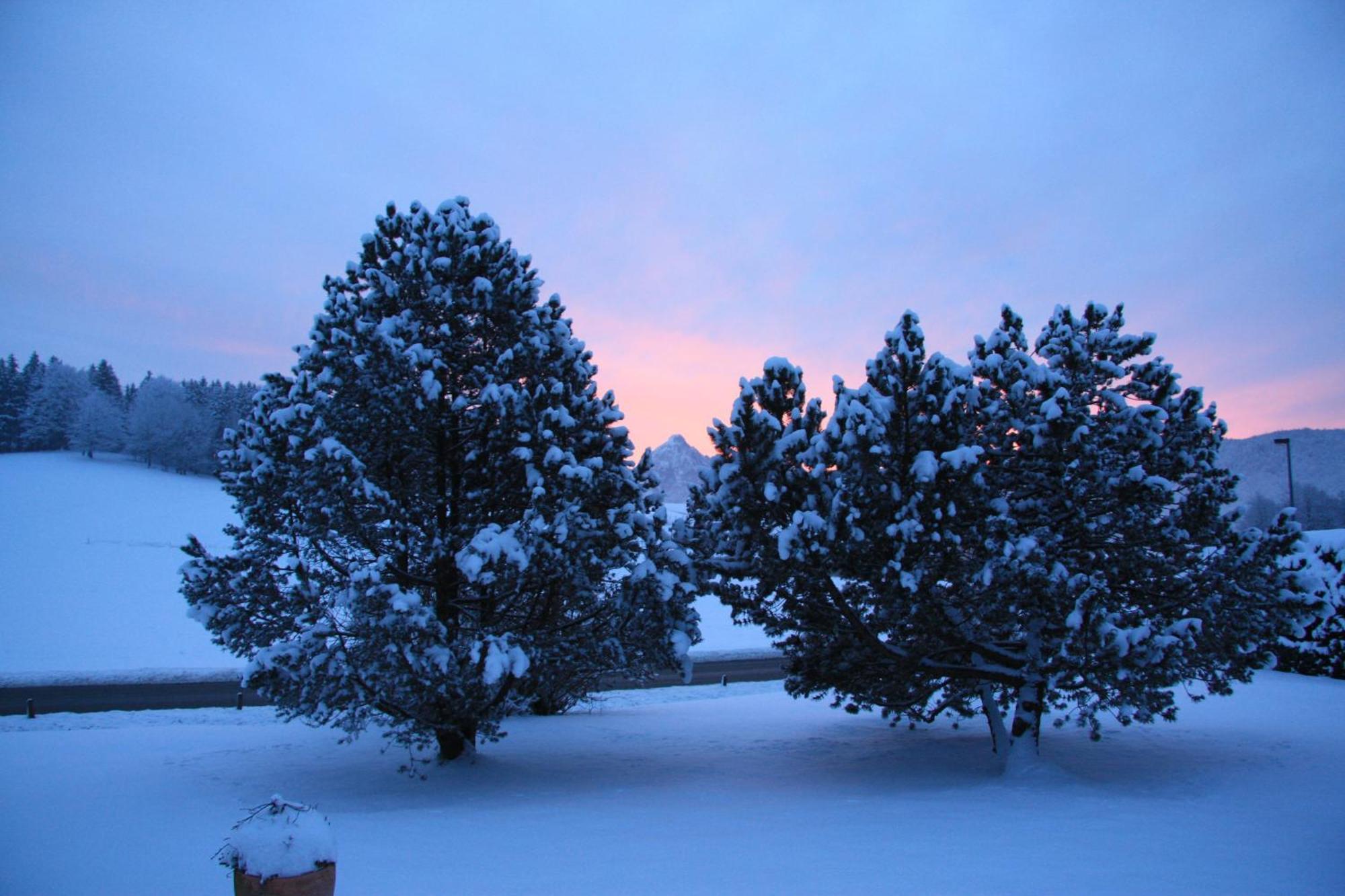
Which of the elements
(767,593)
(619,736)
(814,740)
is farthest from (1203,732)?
(619,736)

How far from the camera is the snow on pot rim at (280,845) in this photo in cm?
420

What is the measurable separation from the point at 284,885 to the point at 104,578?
41233 millimetres

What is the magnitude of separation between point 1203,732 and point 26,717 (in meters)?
25.0

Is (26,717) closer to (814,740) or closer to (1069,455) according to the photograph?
(814,740)

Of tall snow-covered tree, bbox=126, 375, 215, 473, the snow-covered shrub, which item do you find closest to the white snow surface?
tall snow-covered tree, bbox=126, 375, 215, 473

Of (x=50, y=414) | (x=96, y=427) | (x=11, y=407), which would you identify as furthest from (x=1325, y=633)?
(x=11, y=407)

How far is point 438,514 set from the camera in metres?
11.1

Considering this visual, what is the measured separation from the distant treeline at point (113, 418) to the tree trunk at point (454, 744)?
6906cm

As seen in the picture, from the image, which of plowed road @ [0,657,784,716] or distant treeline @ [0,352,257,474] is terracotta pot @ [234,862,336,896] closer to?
plowed road @ [0,657,784,716]

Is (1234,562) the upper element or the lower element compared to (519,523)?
lower

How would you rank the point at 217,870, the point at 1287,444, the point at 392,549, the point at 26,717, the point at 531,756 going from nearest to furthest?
the point at 217,870, the point at 392,549, the point at 531,756, the point at 26,717, the point at 1287,444

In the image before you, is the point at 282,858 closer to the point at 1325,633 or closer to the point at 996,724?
the point at 996,724

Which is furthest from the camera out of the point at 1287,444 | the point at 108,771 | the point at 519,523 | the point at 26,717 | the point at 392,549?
the point at 1287,444

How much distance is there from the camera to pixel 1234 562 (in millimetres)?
10164
